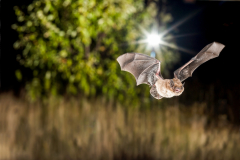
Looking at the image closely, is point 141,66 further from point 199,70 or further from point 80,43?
point 199,70

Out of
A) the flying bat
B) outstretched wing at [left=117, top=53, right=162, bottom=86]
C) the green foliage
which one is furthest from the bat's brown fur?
the green foliage

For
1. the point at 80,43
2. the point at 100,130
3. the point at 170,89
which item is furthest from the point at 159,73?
the point at 100,130

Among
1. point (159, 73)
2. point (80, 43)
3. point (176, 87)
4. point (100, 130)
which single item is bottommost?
point (176, 87)

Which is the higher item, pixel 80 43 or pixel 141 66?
pixel 80 43

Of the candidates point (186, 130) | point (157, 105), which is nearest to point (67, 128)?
point (157, 105)

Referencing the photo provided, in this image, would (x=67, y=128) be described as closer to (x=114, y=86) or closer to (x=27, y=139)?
(x=27, y=139)

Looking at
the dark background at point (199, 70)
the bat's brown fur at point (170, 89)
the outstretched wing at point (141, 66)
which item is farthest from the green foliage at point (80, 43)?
the bat's brown fur at point (170, 89)

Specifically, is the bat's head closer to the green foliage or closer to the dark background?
the green foliage
